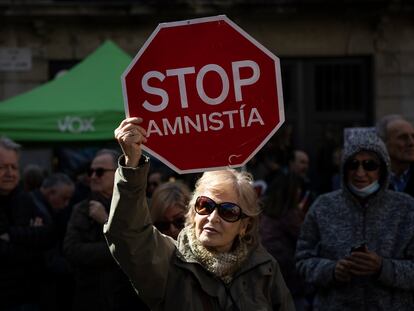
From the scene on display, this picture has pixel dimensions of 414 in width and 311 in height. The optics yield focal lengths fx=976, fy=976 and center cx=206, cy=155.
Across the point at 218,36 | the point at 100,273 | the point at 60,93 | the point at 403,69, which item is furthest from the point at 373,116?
the point at 218,36

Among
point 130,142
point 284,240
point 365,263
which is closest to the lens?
point 130,142

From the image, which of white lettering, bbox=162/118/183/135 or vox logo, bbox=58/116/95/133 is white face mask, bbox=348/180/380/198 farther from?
vox logo, bbox=58/116/95/133

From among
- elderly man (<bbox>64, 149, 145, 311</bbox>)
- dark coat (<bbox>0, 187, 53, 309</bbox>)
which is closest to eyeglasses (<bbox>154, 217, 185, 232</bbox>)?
elderly man (<bbox>64, 149, 145, 311</bbox>)

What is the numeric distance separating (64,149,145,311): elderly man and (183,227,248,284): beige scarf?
1.72m

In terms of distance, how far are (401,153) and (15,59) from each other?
9731mm

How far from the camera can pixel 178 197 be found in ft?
16.7

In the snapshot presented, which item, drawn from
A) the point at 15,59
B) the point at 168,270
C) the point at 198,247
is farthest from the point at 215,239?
the point at 15,59

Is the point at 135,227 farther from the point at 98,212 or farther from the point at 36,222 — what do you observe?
the point at 36,222

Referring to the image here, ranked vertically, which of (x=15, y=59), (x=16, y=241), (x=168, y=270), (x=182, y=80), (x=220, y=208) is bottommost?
(x=16, y=241)

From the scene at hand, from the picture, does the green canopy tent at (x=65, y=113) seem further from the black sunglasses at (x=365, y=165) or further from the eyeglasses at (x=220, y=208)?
the eyeglasses at (x=220, y=208)

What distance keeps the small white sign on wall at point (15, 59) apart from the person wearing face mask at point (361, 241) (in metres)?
10.1

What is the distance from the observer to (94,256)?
5578 millimetres

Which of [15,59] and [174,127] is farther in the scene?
[15,59]

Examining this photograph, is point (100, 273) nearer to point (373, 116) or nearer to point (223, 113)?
point (223, 113)
